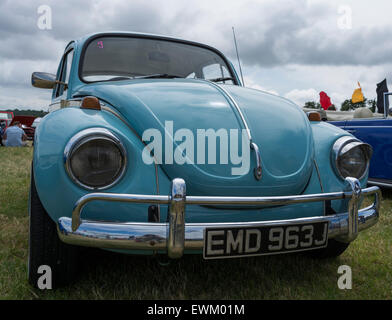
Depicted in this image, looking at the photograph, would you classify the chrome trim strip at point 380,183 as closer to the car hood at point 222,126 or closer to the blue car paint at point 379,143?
the blue car paint at point 379,143

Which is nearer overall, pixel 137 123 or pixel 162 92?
pixel 137 123

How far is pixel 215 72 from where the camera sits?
338cm

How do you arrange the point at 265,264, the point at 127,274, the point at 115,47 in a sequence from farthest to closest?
the point at 115,47 → the point at 265,264 → the point at 127,274

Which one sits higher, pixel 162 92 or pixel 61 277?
pixel 162 92

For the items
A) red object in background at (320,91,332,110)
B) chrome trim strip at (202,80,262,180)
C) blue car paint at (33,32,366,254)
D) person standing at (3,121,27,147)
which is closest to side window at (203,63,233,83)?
blue car paint at (33,32,366,254)

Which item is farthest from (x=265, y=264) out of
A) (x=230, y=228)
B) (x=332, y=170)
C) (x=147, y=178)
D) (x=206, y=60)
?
(x=206, y=60)

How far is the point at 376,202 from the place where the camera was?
1.96 metres

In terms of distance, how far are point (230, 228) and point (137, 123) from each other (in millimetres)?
701

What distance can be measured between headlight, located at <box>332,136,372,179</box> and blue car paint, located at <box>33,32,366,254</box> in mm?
46

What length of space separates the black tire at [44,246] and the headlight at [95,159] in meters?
0.37

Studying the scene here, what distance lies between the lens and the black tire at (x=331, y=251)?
7.61 ft

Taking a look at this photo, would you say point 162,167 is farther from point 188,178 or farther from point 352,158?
point 352,158

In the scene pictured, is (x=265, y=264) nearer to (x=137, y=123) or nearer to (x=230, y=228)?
(x=230, y=228)

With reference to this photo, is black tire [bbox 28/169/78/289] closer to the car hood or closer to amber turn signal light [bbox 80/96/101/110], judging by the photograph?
amber turn signal light [bbox 80/96/101/110]
